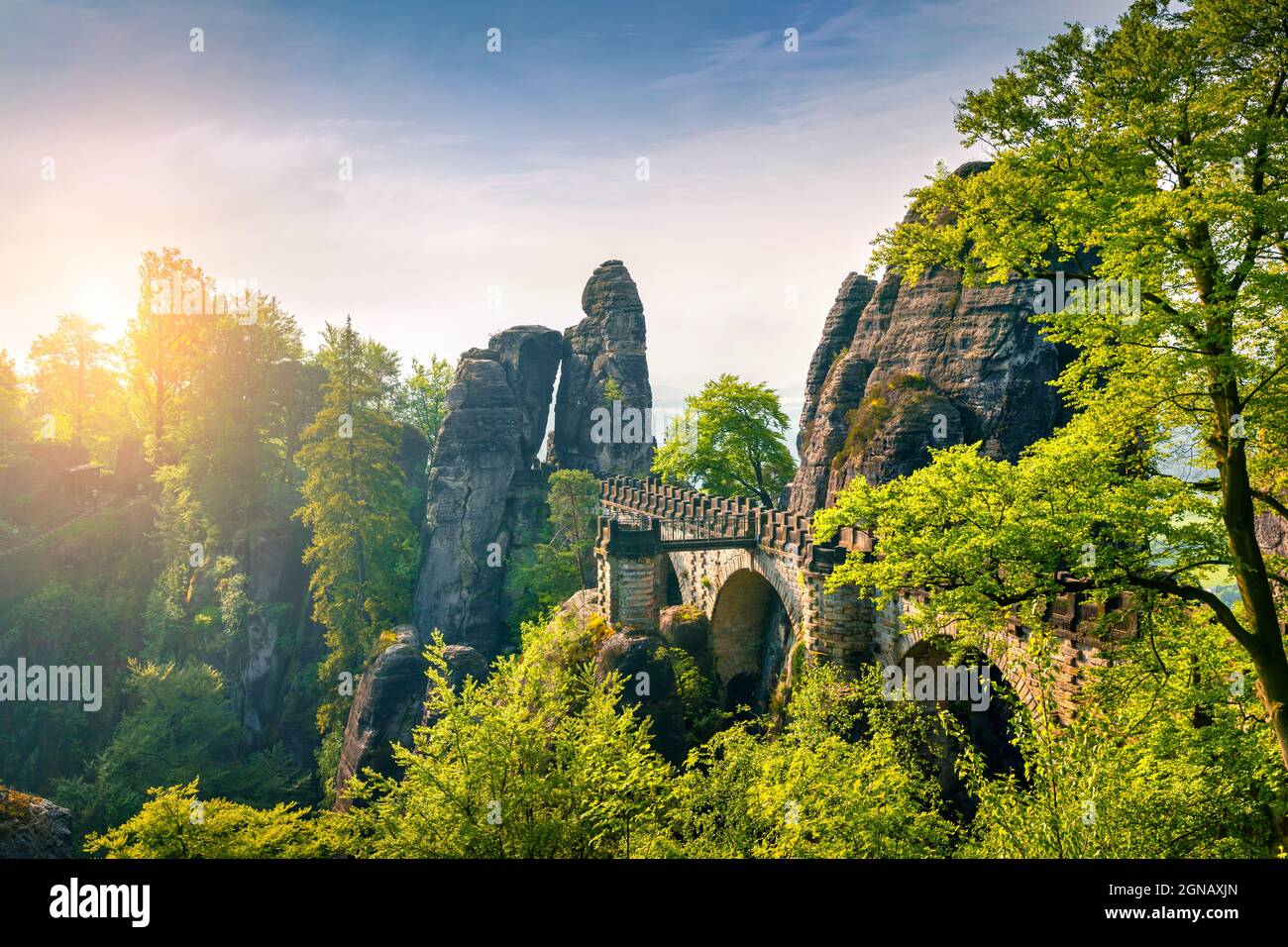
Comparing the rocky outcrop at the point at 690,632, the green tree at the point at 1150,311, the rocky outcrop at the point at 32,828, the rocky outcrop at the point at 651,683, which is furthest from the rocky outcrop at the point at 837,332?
the rocky outcrop at the point at 32,828

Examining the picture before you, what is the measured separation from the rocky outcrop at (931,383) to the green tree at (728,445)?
5874 mm

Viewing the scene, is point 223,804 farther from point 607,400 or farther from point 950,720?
point 607,400

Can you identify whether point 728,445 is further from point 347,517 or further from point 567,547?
point 347,517

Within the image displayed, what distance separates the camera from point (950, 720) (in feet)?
52.6

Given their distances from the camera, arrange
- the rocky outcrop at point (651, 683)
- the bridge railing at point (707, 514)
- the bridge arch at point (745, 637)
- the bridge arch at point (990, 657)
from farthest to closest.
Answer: the bridge arch at point (745, 637)
the bridge railing at point (707, 514)
the rocky outcrop at point (651, 683)
the bridge arch at point (990, 657)

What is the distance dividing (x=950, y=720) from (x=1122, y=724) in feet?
16.3

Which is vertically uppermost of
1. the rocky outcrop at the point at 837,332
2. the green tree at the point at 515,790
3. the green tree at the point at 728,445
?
the rocky outcrop at the point at 837,332

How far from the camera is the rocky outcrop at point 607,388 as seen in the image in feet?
160

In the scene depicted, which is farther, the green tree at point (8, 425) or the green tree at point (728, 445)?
the green tree at point (8, 425)

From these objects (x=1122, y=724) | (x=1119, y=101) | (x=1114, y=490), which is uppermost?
(x=1119, y=101)

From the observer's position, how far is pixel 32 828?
10734 millimetres

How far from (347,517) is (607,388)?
734 inches

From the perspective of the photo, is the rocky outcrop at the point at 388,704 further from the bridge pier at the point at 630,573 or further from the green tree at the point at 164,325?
the green tree at the point at 164,325
